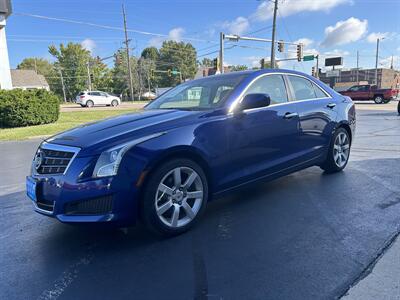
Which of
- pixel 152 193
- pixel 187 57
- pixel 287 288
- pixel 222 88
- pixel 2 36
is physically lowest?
pixel 287 288

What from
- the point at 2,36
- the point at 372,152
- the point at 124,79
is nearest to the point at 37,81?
the point at 124,79

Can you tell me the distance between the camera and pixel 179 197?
11.2 feet

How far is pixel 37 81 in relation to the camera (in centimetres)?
6306

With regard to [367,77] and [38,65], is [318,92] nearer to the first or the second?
[367,77]

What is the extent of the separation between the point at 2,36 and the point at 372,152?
1993 cm

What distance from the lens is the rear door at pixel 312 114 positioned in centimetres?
467

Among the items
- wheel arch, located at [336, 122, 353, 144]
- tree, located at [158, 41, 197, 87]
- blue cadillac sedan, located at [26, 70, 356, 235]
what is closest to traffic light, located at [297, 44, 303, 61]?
wheel arch, located at [336, 122, 353, 144]

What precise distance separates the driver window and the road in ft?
4.36

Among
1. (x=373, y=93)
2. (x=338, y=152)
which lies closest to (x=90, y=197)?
(x=338, y=152)

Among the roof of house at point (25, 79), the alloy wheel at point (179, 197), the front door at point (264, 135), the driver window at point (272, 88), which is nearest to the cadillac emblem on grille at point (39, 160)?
the alloy wheel at point (179, 197)

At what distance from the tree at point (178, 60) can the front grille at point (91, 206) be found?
3431 inches

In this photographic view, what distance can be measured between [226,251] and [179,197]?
0.72 meters

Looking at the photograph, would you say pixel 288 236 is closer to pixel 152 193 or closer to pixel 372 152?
pixel 152 193

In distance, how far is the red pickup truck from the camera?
30.9 meters
